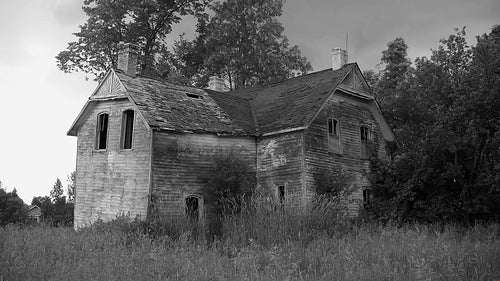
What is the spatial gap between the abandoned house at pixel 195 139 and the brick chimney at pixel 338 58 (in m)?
1.10

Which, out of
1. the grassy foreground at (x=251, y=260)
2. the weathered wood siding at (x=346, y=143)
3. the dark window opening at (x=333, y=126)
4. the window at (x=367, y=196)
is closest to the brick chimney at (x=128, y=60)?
the weathered wood siding at (x=346, y=143)

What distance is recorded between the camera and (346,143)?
22.6m

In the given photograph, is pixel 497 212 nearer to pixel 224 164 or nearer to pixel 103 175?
pixel 224 164

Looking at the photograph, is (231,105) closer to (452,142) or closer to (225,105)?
(225,105)

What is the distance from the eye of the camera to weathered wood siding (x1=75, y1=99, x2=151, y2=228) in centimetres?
1898

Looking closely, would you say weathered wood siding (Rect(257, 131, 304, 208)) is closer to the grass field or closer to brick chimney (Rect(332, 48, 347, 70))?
the grass field

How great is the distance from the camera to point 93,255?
→ 35.5 ft

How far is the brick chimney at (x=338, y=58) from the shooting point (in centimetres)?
2506

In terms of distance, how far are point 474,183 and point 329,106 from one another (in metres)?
6.73

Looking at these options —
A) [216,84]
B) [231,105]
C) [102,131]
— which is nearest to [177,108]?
[102,131]

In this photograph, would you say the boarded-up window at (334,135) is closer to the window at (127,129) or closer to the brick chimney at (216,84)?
the brick chimney at (216,84)

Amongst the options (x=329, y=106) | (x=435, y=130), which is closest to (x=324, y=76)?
(x=329, y=106)

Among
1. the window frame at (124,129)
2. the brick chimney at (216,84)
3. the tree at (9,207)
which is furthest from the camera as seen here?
the tree at (9,207)

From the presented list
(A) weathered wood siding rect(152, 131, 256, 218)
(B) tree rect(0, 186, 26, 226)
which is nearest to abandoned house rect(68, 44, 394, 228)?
(A) weathered wood siding rect(152, 131, 256, 218)
